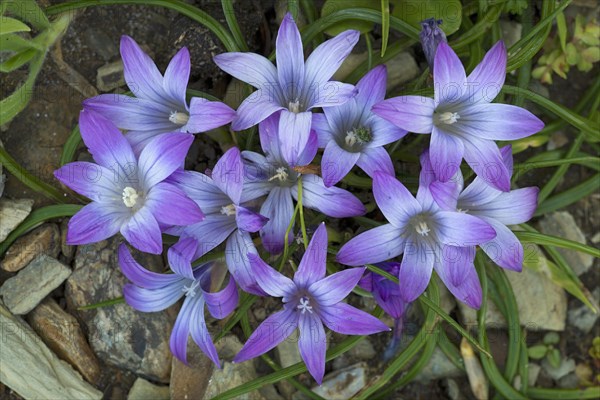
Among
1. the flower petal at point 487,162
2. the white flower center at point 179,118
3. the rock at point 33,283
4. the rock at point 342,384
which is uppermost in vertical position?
the flower petal at point 487,162

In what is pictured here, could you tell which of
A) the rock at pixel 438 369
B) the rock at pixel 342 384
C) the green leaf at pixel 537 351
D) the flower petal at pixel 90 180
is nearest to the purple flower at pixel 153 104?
the flower petal at pixel 90 180

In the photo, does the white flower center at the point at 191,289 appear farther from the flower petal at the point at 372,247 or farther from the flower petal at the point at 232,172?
the flower petal at the point at 372,247

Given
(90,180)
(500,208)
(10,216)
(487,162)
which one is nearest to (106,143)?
(90,180)

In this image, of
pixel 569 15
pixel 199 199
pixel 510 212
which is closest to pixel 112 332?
pixel 199 199

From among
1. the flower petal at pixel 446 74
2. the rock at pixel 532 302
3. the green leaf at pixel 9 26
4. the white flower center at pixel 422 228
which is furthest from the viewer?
the rock at pixel 532 302

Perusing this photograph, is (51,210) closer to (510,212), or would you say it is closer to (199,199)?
(199,199)

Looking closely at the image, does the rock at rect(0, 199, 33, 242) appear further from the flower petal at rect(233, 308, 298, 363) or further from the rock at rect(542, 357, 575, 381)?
the rock at rect(542, 357, 575, 381)

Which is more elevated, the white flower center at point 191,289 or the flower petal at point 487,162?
the flower petal at point 487,162

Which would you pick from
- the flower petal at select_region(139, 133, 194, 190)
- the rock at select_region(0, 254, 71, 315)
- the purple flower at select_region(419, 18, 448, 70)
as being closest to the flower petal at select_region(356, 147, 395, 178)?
the purple flower at select_region(419, 18, 448, 70)
